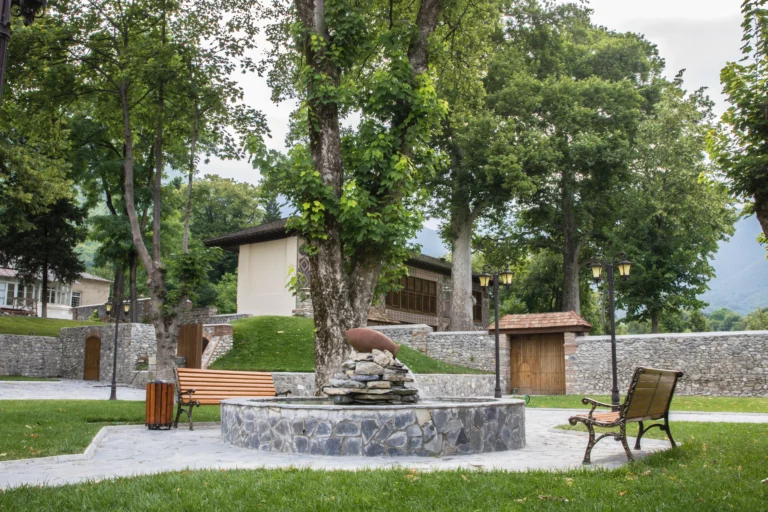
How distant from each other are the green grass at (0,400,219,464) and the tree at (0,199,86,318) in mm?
17962

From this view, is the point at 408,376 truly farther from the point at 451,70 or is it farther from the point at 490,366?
the point at 490,366

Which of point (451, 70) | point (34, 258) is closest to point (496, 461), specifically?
point (451, 70)

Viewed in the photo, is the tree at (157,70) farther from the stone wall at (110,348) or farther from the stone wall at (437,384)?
the stone wall at (110,348)

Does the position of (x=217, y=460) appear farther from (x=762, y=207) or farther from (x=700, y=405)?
(x=700, y=405)

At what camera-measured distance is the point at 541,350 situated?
24.9 metres

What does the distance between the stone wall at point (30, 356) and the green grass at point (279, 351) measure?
9.84 metres

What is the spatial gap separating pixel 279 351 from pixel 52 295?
1290 inches

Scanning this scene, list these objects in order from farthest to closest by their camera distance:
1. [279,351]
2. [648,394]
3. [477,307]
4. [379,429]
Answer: [477,307] < [279,351] < [379,429] < [648,394]

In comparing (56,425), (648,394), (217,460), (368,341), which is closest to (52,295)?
(56,425)

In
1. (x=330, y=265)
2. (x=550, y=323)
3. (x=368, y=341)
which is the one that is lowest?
(x=368, y=341)

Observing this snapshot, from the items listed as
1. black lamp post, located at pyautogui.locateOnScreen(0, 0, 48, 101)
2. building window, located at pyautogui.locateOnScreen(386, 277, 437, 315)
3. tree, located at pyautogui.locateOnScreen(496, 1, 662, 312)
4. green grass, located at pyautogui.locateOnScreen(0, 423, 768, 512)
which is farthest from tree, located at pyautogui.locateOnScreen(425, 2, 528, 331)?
black lamp post, located at pyautogui.locateOnScreen(0, 0, 48, 101)

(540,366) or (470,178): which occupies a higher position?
(470,178)

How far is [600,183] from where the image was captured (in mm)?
30047

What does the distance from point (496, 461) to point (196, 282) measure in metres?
8.91
